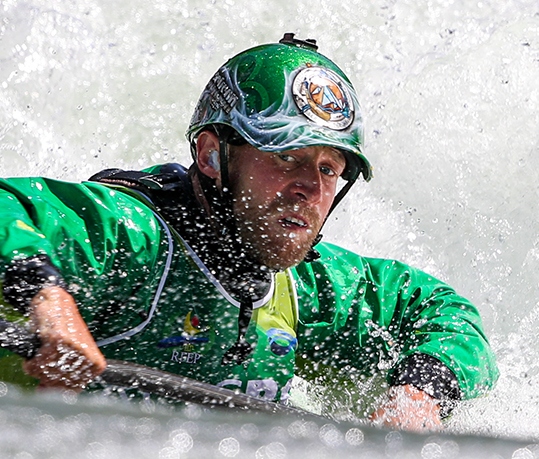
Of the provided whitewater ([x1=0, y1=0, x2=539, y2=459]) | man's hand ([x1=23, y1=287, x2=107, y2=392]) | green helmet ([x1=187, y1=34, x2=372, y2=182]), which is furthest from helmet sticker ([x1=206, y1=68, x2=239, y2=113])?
whitewater ([x1=0, y1=0, x2=539, y2=459])

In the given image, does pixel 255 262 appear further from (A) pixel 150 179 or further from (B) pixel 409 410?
(B) pixel 409 410

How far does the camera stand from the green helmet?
2.43m

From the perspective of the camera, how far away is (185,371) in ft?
7.83

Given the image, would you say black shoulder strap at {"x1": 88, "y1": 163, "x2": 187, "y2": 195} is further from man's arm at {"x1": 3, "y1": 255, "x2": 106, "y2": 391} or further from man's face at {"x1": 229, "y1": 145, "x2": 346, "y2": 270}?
man's arm at {"x1": 3, "y1": 255, "x2": 106, "y2": 391}

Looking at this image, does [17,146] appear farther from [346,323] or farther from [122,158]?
[346,323]

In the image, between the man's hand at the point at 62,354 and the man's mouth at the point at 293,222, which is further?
the man's mouth at the point at 293,222

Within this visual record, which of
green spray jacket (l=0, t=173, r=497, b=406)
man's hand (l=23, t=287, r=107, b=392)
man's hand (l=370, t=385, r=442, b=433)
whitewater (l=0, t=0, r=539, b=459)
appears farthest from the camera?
whitewater (l=0, t=0, r=539, b=459)

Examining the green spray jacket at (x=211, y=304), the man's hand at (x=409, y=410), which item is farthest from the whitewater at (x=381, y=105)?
the man's hand at (x=409, y=410)

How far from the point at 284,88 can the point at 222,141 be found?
22 cm

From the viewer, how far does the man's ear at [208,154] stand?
2.59 metres

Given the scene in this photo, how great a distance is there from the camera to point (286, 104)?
247 cm

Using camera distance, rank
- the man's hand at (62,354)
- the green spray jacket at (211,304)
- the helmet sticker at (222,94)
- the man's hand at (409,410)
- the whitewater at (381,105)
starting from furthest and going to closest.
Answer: the whitewater at (381,105) → the helmet sticker at (222,94) → the man's hand at (409,410) → the green spray jacket at (211,304) → the man's hand at (62,354)

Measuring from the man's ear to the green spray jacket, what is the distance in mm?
243

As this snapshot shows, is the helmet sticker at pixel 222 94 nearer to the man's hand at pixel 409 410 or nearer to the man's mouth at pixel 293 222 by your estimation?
the man's mouth at pixel 293 222
